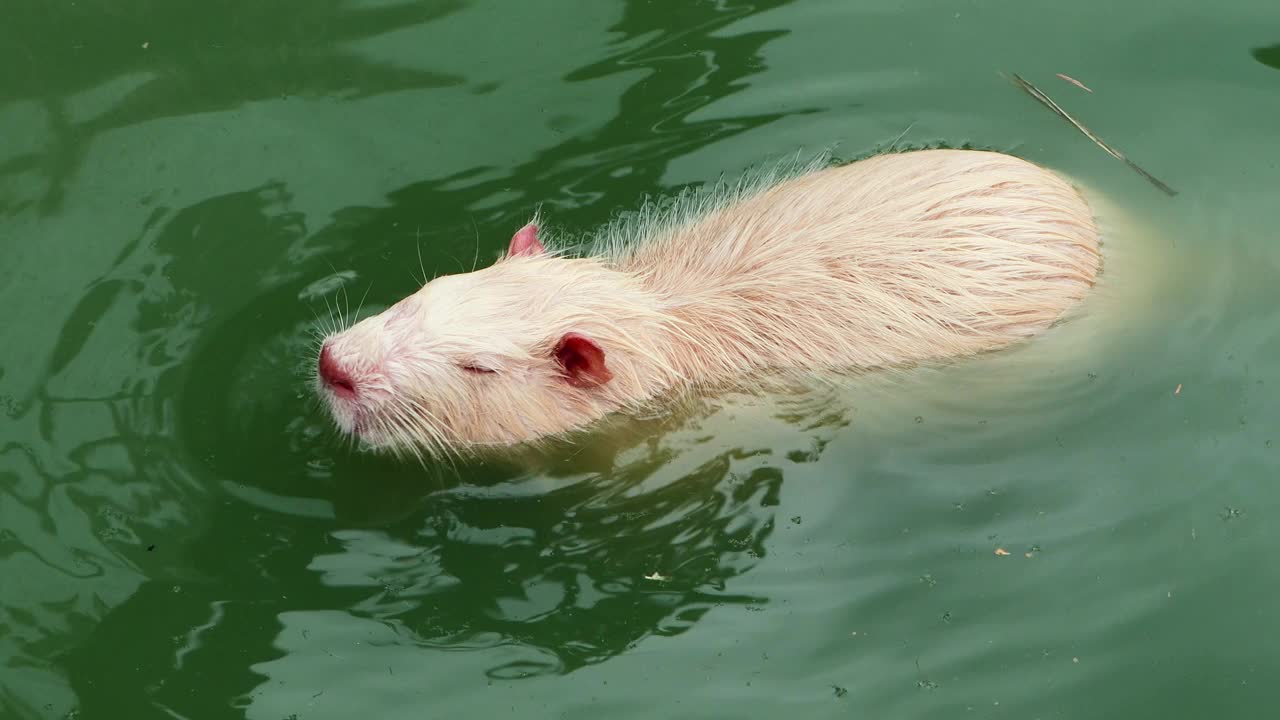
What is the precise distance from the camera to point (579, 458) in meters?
5.00

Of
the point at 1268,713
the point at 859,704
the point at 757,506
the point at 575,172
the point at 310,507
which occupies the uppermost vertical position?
the point at 575,172

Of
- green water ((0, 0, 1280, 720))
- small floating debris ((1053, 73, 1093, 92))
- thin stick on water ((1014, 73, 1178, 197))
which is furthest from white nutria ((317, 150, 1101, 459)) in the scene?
small floating debris ((1053, 73, 1093, 92))

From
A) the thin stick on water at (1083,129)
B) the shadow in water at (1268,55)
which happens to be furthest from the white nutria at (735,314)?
the shadow in water at (1268,55)

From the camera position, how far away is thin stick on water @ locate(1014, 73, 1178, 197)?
19.3 feet

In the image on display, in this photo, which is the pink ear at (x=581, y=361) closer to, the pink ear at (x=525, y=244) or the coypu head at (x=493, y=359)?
the coypu head at (x=493, y=359)

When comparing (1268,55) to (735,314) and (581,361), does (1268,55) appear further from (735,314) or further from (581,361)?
(581,361)

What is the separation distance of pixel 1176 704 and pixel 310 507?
3284mm

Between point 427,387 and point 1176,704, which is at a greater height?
point 427,387

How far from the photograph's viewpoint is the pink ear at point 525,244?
16.4 ft

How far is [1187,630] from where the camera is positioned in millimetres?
4504

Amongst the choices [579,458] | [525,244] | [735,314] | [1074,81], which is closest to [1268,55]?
[1074,81]

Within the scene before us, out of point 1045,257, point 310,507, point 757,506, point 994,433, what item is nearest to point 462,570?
point 310,507

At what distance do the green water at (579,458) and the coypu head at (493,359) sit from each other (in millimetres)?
358

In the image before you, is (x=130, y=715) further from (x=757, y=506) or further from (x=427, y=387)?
(x=757, y=506)
